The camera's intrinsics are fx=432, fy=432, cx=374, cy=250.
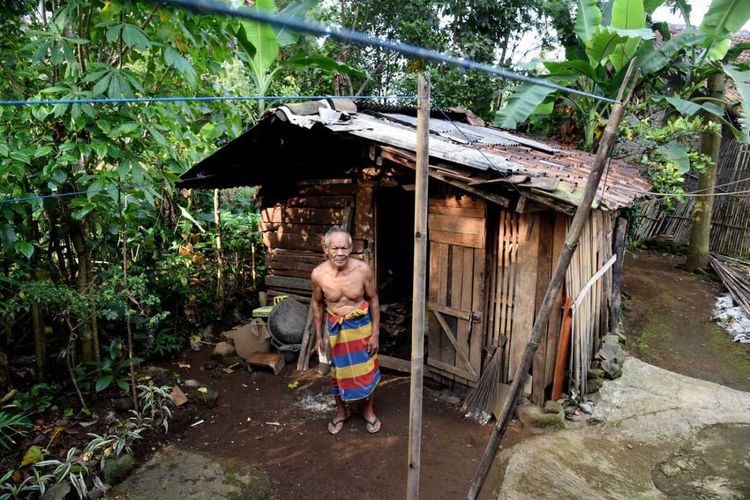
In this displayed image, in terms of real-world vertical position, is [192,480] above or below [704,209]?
below

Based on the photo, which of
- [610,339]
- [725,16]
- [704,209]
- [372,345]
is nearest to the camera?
[372,345]

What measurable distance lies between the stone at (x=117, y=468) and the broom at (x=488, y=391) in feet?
10.8

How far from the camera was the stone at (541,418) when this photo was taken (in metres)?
4.44

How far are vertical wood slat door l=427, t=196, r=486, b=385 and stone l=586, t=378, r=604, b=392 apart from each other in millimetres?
1322

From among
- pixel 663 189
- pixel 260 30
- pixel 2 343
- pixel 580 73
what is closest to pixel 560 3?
pixel 580 73

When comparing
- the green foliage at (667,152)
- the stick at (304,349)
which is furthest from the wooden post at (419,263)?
the green foliage at (667,152)

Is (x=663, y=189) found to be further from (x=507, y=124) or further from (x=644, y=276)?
(x=644, y=276)

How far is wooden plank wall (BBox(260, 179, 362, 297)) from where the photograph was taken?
601 centimetres

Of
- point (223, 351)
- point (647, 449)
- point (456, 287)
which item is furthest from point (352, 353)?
point (647, 449)

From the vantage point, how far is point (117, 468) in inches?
147

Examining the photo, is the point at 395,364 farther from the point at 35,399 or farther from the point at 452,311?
the point at 35,399

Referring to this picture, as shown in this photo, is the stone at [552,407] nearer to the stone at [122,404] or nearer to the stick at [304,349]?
the stick at [304,349]

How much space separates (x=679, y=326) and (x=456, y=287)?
193 inches

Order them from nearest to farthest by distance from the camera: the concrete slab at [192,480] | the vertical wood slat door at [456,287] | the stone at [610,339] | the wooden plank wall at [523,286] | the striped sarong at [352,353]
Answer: the concrete slab at [192,480]
the striped sarong at [352,353]
the wooden plank wall at [523,286]
the vertical wood slat door at [456,287]
the stone at [610,339]
